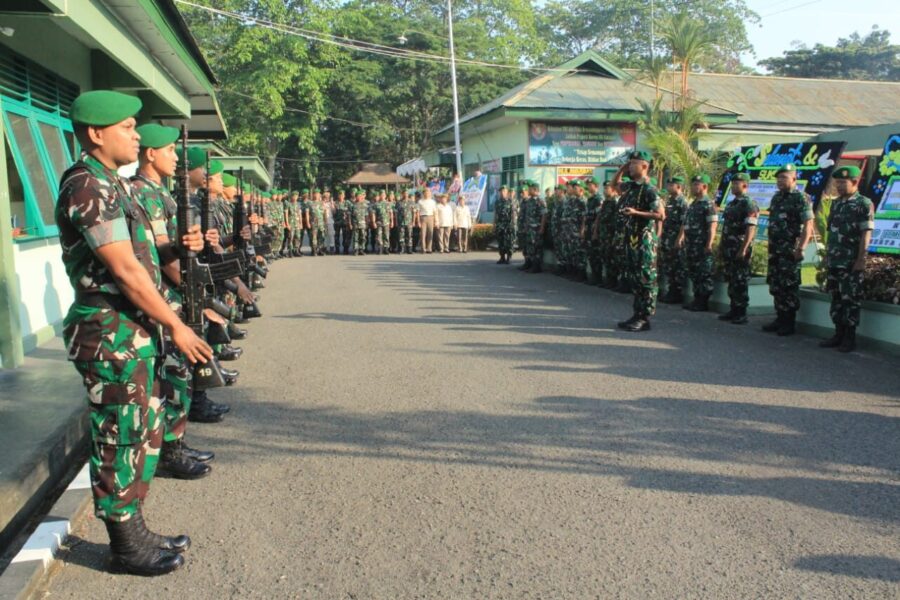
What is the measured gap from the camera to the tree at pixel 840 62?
2008 inches

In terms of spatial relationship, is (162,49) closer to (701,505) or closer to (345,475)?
(345,475)

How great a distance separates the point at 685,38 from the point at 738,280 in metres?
10.4

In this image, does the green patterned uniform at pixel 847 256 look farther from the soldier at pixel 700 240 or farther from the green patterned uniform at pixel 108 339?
the green patterned uniform at pixel 108 339

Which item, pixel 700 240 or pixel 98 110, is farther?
pixel 700 240

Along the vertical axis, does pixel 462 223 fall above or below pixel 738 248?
above

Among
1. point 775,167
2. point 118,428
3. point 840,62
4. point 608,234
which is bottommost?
point 118,428

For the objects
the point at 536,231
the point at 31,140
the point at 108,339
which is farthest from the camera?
the point at 536,231

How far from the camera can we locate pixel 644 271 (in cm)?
829

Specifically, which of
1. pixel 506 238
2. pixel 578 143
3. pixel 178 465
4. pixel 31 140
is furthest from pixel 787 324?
pixel 578 143

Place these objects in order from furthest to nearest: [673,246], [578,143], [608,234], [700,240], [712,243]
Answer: [578,143] → [608,234] → [673,246] → [700,240] → [712,243]

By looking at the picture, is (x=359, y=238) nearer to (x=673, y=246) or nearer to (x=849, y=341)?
(x=673, y=246)

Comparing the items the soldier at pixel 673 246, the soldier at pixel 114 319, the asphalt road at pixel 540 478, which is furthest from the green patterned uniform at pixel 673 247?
the soldier at pixel 114 319

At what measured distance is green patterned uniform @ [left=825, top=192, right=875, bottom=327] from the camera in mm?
7367

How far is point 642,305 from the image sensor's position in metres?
8.39
